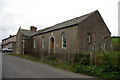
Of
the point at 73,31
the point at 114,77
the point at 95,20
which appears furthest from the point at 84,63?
the point at 95,20

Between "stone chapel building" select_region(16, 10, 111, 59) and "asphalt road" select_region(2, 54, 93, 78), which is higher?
"stone chapel building" select_region(16, 10, 111, 59)

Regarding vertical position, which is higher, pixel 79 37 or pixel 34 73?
pixel 79 37

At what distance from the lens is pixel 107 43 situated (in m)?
21.0

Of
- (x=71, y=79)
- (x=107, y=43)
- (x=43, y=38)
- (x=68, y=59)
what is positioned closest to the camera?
(x=71, y=79)

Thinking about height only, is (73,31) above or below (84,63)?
above

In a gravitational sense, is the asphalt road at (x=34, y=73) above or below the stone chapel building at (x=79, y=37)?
below

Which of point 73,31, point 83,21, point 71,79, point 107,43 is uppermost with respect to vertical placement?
point 83,21

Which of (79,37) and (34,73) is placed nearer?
(34,73)

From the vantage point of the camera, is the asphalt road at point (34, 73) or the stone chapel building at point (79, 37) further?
the stone chapel building at point (79, 37)

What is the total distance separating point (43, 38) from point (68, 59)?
10975 mm

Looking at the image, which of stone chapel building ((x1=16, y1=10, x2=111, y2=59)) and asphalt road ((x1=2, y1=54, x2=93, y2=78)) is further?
stone chapel building ((x1=16, y1=10, x2=111, y2=59))

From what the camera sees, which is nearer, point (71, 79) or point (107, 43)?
point (71, 79)

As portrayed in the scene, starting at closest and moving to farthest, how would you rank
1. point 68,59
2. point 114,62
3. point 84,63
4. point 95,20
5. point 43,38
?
point 114,62
point 84,63
point 68,59
point 95,20
point 43,38

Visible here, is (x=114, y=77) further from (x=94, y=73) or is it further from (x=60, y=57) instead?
(x=60, y=57)
